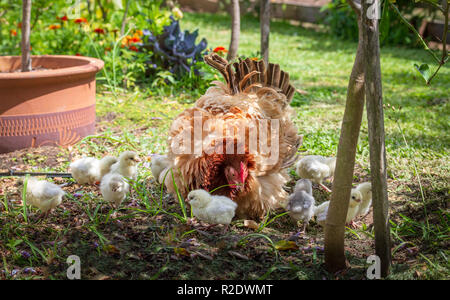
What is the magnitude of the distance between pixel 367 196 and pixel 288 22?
414 inches

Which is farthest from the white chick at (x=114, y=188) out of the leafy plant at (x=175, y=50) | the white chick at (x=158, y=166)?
the leafy plant at (x=175, y=50)

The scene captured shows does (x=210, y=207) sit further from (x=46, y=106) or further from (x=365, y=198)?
(x=46, y=106)

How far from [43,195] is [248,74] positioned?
1497 millimetres

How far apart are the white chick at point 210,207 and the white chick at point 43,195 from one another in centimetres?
80

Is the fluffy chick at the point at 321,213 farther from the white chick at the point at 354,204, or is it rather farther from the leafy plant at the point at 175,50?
the leafy plant at the point at 175,50

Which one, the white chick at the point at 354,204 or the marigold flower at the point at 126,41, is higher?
the marigold flower at the point at 126,41

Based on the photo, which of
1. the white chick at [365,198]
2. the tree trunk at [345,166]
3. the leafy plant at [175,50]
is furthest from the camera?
the leafy plant at [175,50]

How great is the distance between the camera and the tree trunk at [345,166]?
5.90 ft

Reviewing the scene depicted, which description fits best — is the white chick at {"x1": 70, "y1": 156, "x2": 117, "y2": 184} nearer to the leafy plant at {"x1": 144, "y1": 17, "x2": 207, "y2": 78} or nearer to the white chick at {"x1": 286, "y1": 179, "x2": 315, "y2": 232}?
the white chick at {"x1": 286, "y1": 179, "x2": 315, "y2": 232}

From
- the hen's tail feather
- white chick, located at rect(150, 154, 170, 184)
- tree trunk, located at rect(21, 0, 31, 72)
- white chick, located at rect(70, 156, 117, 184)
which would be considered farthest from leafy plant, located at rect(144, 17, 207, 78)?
white chick, located at rect(70, 156, 117, 184)

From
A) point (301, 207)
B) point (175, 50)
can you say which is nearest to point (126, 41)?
point (175, 50)

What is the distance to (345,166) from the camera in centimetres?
187

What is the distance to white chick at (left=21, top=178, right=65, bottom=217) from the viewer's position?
8.38 feet
